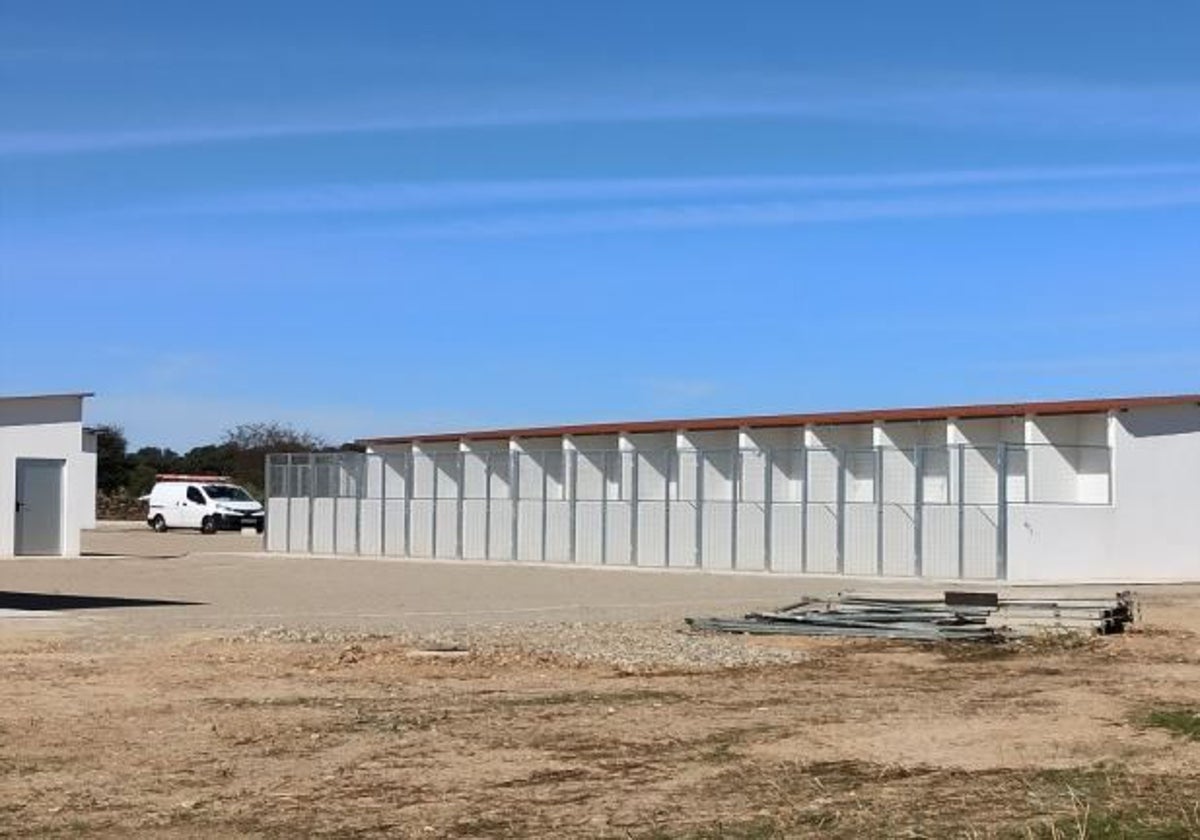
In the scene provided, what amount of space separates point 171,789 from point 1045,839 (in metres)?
4.63

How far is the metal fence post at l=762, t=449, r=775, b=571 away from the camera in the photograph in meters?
38.8

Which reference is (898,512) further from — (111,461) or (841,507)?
(111,461)

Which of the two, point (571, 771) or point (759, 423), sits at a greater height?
point (759, 423)

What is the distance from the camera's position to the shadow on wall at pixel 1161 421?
35812 mm

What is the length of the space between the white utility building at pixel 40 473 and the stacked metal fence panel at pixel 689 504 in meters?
9.86

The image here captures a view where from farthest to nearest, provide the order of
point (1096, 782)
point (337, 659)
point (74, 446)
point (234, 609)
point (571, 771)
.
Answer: point (74, 446)
point (234, 609)
point (337, 659)
point (571, 771)
point (1096, 782)

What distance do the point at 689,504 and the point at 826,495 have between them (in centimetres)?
389

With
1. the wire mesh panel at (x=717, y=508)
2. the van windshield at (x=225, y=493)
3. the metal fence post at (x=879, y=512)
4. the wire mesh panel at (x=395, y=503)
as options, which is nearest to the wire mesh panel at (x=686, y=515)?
the wire mesh panel at (x=717, y=508)

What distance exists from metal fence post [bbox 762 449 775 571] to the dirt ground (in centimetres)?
2145

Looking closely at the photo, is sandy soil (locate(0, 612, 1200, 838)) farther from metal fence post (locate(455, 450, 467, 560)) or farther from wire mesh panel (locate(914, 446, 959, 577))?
metal fence post (locate(455, 450, 467, 560))

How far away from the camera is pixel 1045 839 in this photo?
725 cm

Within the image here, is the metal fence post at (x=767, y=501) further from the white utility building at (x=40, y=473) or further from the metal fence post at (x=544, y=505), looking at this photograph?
the white utility building at (x=40, y=473)

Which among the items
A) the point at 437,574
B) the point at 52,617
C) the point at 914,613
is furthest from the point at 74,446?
the point at 914,613

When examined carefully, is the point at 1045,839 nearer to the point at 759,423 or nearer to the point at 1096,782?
the point at 1096,782
